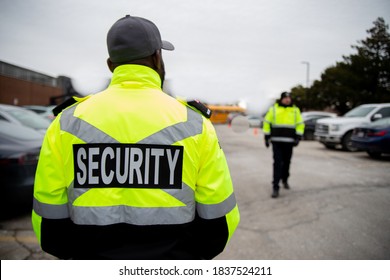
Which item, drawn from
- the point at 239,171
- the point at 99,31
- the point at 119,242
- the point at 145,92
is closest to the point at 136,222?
the point at 119,242

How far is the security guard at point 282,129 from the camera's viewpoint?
5.06 meters

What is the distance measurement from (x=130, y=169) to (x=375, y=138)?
8212 mm

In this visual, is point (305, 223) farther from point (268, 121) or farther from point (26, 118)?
point (26, 118)

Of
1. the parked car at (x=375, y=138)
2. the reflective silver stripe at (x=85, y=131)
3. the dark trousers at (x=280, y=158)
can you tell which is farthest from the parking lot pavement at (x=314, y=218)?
the reflective silver stripe at (x=85, y=131)

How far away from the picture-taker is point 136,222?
3.94 ft

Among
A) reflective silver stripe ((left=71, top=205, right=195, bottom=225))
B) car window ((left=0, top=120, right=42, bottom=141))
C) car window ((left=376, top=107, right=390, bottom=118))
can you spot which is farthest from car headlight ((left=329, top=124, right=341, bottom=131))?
reflective silver stripe ((left=71, top=205, right=195, bottom=225))

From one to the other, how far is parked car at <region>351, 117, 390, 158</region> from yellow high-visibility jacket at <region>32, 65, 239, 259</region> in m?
7.73

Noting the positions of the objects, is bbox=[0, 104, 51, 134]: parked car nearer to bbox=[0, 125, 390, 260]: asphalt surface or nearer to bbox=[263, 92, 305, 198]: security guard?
bbox=[0, 125, 390, 260]: asphalt surface

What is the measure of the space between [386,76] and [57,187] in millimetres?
3519

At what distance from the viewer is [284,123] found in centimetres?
513

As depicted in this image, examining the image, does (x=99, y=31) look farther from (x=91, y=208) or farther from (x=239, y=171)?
(x=239, y=171)

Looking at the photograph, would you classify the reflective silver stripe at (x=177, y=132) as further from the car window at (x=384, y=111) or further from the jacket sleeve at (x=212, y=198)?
the car window at (x=384, y=111)

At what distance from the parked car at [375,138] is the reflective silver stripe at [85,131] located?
802 centimetres
